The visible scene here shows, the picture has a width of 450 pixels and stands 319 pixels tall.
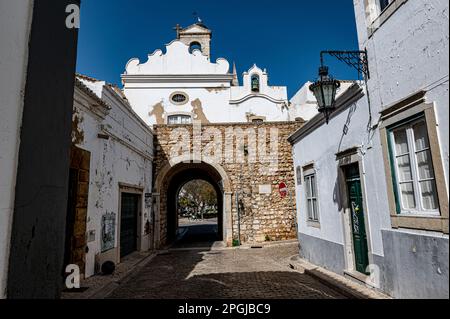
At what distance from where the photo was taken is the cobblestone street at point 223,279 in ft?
17.7

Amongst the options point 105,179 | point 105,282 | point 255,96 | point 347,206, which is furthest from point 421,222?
point 255,96

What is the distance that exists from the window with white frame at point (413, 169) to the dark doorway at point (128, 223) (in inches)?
290

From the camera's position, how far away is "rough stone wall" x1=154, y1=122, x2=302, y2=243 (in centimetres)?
1248

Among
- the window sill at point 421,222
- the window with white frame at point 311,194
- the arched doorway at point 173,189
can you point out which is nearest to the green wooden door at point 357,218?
the window sill at point 421,222

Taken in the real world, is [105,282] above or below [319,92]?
below

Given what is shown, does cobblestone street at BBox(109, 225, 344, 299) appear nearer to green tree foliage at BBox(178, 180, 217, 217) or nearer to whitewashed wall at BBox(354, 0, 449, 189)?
whitewashed wall at BBox(354, 0, 449, 189)

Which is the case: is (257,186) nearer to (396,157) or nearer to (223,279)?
(223,279)

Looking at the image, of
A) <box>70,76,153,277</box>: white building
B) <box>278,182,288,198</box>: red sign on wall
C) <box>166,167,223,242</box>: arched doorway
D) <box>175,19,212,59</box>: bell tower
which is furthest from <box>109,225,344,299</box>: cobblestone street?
<box>175,19,212,59</box>: bell tower

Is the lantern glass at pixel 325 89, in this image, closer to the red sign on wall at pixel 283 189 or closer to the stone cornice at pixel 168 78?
the red sign on wall at pixel 283 189

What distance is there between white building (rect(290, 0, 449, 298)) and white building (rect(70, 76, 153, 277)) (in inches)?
212

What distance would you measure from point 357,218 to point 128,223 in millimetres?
6988

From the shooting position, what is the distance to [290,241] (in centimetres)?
→ 1226

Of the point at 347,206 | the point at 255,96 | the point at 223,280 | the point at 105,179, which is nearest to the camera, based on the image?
the point at 347,206

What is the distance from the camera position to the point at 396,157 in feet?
13.9
